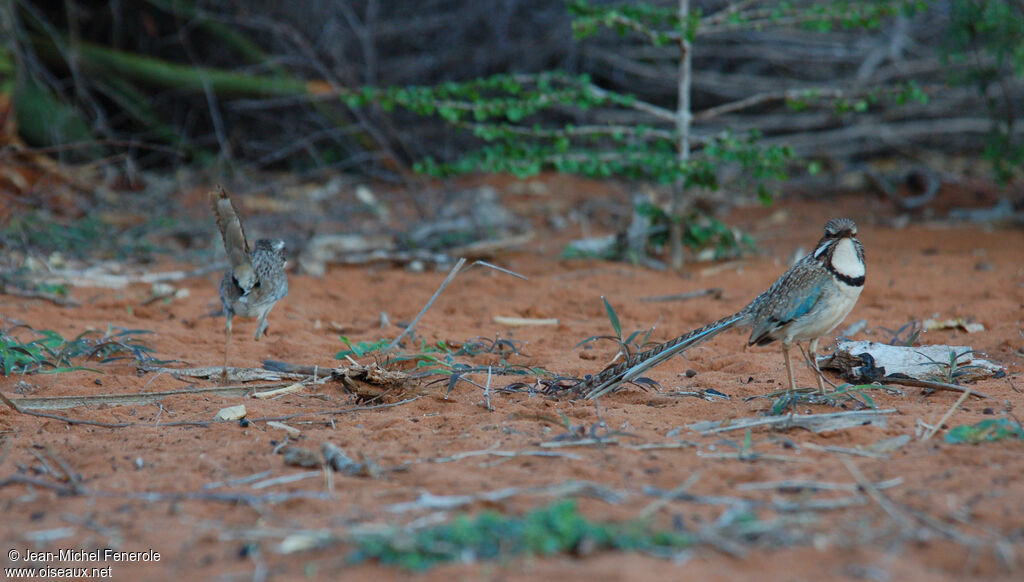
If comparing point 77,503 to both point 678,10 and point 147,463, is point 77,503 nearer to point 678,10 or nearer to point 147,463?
point 147,463

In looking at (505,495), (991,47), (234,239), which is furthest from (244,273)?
(991,47)

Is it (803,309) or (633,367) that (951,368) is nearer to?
(803,309)

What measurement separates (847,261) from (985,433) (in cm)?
119

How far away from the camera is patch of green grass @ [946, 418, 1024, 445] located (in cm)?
352

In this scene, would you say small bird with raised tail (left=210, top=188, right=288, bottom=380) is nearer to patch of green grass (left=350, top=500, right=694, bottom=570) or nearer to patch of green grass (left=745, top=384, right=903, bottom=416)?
patch of green grass (left=350, top=500, right=694, bottom=570)

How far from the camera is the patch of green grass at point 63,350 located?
4.83 meters

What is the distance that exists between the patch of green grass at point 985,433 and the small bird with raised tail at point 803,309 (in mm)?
810

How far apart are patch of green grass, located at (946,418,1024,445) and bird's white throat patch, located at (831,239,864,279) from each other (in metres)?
1.06

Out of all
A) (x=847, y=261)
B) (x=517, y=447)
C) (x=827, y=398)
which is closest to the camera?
(x=517, y=447)

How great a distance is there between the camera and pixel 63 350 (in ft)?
16.8

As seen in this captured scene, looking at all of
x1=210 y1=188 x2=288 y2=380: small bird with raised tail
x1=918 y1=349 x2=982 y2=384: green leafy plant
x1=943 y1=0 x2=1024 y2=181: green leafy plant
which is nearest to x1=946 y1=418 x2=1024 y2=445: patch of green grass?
x1=918 y1=349 x2=982 y2=384: green leafy plant

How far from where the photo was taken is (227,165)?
36.6 feet

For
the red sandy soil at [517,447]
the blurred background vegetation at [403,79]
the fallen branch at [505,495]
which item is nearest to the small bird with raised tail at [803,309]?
the red sandy soil at [517,447]

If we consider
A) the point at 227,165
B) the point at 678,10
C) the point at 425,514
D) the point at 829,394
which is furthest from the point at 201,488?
the point at 227,165
